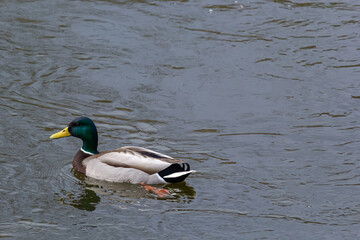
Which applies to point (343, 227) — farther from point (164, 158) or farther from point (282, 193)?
point (164, 158)

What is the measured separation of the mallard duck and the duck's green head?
15 mm

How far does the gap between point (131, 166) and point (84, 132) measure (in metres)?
0.82

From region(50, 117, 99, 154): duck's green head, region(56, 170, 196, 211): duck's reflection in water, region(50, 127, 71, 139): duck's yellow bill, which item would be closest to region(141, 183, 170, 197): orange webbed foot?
region(56, 170, 196, 211): duck's reflection in water

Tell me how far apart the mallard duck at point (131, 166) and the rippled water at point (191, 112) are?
14 cm

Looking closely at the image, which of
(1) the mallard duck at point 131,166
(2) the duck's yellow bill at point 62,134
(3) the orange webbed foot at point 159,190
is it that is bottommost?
(3) the orange webbed foot at point 159,190

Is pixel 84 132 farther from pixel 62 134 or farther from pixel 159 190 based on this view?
pixel 159 190

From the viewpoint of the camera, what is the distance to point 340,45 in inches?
507

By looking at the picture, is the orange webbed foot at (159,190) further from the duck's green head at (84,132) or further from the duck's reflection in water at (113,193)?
the duck's green head at (84,132)

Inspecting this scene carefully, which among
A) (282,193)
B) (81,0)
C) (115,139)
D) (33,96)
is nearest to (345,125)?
(282,193)

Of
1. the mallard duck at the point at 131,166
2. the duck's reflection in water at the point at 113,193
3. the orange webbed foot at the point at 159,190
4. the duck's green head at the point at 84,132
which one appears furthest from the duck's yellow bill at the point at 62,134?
the orange webbed foot at the point at 159,190

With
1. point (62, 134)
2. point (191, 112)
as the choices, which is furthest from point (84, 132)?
point (191, 112)

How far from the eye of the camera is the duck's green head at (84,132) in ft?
29.3

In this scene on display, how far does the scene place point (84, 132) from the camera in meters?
8.95

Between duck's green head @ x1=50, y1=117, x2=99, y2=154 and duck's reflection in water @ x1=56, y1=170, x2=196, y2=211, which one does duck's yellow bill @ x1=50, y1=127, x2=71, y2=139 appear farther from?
duck's reflection in water @ x1=56, y1=170, x2=196, y2=211
